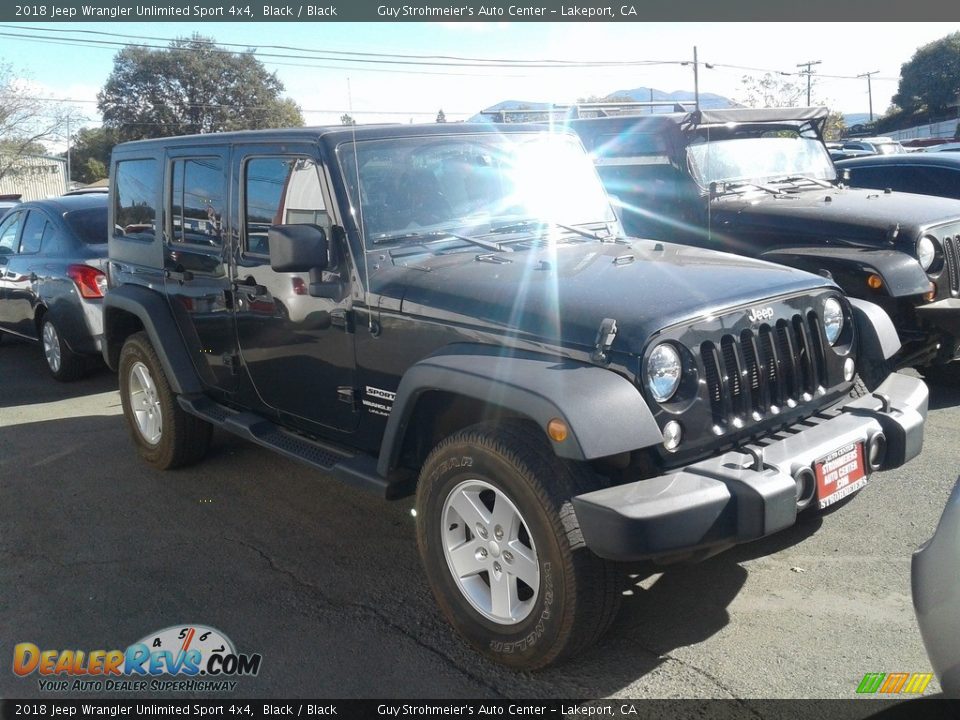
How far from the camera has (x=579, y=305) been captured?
336 cm

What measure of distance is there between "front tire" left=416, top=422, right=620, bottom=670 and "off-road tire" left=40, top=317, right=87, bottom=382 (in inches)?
234

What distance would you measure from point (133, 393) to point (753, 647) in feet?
13.8

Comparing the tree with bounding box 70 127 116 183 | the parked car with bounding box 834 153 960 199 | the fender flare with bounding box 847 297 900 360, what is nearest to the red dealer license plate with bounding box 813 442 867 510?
the fender flare with bounding box 847 297 900 360

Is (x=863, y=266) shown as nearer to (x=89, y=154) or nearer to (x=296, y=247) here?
(x=296, y=247)

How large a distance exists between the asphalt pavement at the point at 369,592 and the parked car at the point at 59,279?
99.4 inches

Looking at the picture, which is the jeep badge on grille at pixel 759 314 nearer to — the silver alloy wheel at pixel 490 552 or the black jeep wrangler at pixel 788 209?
the silver alloy wheel at pixel 490 552

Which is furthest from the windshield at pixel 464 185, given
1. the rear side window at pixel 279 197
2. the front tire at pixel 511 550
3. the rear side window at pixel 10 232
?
the rear side window at pixel 10 232

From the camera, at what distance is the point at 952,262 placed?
6328 millimetres

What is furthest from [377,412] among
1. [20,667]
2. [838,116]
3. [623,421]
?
[838,116]

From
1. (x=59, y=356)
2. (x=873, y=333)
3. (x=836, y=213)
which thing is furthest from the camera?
(x=59, y=356)

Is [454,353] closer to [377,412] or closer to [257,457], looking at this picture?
[377,412]

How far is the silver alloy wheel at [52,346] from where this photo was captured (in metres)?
8.35

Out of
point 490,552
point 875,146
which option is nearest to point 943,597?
point 490,552

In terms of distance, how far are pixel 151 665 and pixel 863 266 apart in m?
4.91
